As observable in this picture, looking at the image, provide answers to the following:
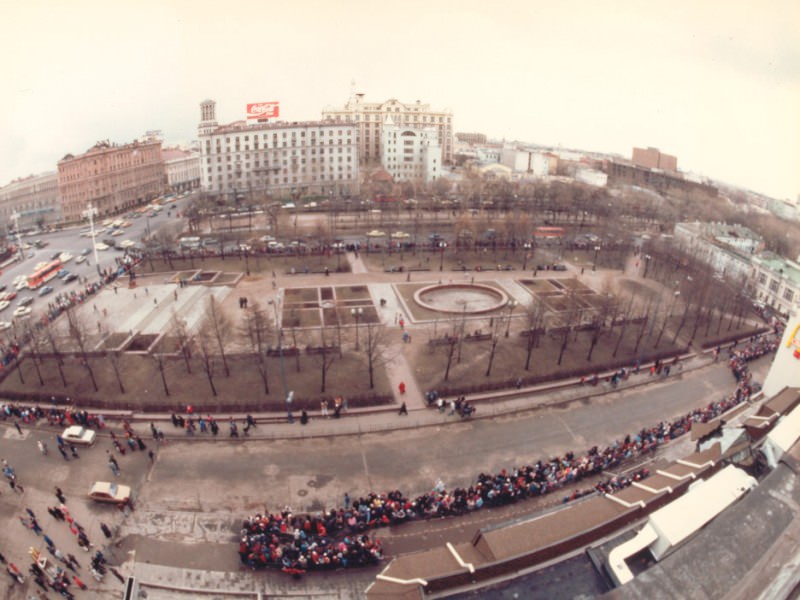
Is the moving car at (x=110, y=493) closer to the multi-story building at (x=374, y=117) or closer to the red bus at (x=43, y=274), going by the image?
the red bus at (x=43, y=274)

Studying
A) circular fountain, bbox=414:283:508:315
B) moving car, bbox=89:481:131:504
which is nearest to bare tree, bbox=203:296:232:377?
moving car, bbox=89:481:131:504

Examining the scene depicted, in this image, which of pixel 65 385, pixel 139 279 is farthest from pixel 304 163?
pixel 65 385

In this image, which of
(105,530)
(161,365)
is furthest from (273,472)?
(161,365)

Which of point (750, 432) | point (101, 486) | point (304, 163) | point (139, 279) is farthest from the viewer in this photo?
point (304, 163)

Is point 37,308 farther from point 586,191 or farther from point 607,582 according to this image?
point 586,191

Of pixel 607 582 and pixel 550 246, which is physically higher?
pixel 607 582

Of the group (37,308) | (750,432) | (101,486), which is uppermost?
(750,432)

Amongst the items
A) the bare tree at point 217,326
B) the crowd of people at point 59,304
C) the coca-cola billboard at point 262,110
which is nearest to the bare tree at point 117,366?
the crowd of people at point 59,304
